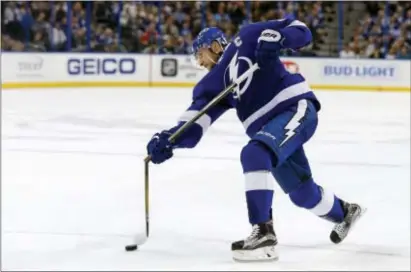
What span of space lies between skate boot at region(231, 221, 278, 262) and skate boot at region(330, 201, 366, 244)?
1.60ft

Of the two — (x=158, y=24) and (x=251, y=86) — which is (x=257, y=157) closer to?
(x=251, y=86)

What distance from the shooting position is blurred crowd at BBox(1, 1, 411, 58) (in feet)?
40.5

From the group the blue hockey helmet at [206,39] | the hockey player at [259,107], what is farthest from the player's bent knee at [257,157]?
the blue hockey helmet at [206,39]

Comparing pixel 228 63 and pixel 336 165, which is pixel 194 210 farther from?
pixel 336 165

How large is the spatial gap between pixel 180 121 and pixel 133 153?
3.26 m

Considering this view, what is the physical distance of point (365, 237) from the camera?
3.57 meters

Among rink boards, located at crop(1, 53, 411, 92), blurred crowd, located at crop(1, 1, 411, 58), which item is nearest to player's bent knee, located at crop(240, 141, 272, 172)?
rink boards, located at crop(1, 53, 411, 92)

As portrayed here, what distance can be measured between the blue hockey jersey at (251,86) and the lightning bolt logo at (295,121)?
0.9 inches

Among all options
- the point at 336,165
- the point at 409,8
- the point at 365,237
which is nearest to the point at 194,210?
the point at 365,237

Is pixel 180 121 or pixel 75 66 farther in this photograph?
pixel 75 66

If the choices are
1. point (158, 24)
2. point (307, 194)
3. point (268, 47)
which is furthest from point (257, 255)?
point (158, 24)

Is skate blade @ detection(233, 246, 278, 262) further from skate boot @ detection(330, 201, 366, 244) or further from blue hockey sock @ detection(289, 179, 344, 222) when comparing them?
skate boot @ detection(330, 201, 366, 244)

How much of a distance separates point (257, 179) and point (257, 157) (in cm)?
8

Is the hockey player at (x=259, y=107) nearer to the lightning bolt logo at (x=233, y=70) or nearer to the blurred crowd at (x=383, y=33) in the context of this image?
the lightning bolt logo at (x=233, y=70)
